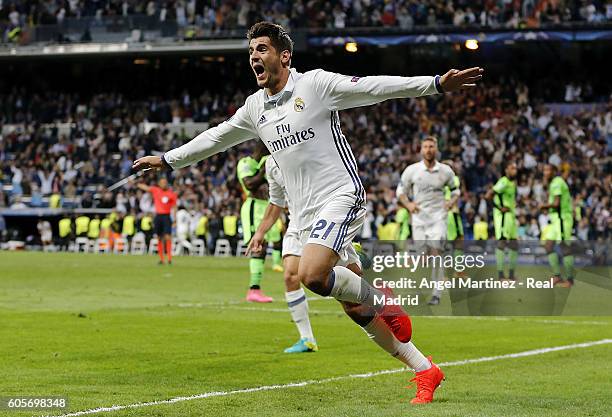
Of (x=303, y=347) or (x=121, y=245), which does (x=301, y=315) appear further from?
(x=121, y=245)

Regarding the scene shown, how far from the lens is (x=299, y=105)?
7.82 metres

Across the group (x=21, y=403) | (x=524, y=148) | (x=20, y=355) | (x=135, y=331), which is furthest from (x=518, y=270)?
(x=524, y=148)

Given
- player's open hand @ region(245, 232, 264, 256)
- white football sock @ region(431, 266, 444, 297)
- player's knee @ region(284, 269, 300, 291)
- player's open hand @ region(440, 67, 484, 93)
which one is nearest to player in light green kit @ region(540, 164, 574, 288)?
white football sock @ region(431, 266, 444, 297)

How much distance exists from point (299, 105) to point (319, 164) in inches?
16.8

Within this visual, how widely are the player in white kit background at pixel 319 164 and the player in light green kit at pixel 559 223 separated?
1188 centimetres

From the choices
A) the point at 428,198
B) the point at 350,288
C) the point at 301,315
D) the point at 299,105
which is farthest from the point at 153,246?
the point at 350,288

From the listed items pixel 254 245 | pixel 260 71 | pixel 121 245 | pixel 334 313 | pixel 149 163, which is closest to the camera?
pixel 260 71

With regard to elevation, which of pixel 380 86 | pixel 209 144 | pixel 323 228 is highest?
pixel 380 86

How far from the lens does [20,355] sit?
34.2 feet

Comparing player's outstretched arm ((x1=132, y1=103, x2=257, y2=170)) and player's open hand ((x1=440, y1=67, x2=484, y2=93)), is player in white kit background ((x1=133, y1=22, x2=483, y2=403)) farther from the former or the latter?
player's open hand ((x1=440, y1=67, x2=484, y2=93))

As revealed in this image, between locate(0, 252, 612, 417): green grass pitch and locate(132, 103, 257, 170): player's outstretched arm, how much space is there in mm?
1646

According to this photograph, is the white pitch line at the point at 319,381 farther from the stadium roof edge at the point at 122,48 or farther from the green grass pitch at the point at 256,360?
the stadium roof edge at the point at 122,48

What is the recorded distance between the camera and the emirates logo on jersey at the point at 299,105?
25.6ft

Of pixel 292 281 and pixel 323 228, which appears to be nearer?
pixel 323 228
